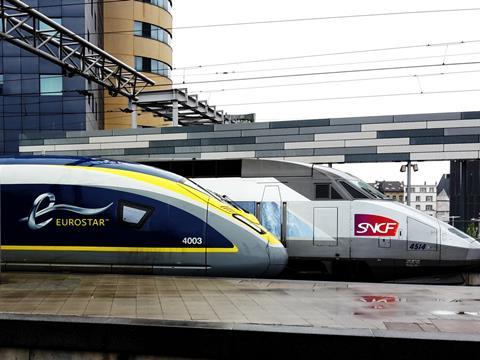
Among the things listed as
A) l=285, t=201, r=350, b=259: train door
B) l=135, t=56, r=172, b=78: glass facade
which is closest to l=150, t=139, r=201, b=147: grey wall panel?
l=285, t=201, r=350, b=259: train door

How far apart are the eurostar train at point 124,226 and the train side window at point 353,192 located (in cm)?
274

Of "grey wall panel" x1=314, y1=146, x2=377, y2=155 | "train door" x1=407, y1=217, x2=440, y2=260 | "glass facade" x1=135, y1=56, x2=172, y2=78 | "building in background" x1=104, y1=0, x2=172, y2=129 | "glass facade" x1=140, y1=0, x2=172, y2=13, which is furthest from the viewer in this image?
"glass facade" x1=140, y1=0, x2=172, y2=13

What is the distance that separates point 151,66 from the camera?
43.8m

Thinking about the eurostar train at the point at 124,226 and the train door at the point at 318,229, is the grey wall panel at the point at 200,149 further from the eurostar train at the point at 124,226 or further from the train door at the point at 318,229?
the eurostar train at the point at 124,226

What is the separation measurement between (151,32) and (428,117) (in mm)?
32166

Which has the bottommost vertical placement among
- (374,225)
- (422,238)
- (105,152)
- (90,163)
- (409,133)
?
(422,238)

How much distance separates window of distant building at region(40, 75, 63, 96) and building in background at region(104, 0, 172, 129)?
306 inches

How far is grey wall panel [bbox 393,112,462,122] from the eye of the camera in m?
17.4

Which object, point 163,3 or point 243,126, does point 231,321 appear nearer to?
point 243,126

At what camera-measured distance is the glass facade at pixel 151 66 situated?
43125 mm

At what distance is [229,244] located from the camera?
8.46 m

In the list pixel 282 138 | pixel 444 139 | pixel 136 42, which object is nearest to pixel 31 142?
pixel 282 138

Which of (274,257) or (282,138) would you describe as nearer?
(274,257)

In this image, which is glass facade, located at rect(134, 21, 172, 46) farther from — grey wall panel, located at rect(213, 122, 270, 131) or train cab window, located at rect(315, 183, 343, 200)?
train cab window, located at rect(315, 183, 343, 200)
